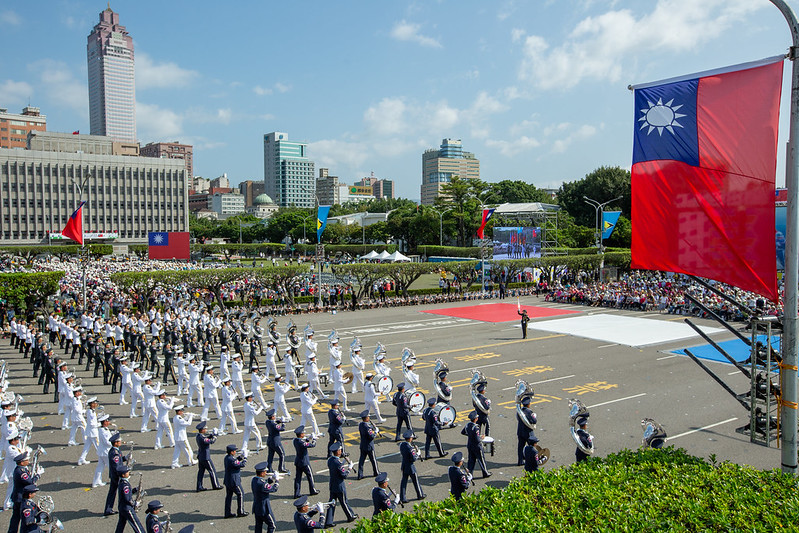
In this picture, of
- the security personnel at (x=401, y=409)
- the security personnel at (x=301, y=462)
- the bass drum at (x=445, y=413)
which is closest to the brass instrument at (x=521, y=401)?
the bass drum at (x=445, y=413)

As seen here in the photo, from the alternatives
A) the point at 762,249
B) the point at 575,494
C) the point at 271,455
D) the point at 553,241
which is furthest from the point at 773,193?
the point at 553,241

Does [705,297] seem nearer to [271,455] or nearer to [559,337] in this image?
[559,337]

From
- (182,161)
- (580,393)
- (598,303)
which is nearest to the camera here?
(580,393)

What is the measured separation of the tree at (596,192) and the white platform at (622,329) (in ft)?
162

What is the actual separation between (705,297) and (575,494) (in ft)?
101

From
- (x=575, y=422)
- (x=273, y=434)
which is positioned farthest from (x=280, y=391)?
(x=575, y=422)

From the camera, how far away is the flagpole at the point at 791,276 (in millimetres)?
6812

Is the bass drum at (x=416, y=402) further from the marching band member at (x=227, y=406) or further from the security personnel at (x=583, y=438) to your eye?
the security personnel at (x=583, y=438)

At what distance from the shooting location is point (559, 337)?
27.9m

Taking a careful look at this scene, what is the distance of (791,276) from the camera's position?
6848 mm

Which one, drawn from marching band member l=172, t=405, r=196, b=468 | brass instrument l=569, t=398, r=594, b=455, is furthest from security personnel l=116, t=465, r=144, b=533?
brass instrument l=569, t=398, r=594, b=455

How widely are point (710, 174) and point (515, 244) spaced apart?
149ft

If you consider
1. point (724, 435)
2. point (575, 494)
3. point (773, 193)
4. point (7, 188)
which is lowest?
point (724, 435)

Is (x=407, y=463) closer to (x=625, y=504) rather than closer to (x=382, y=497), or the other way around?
(x=382, y=497)
